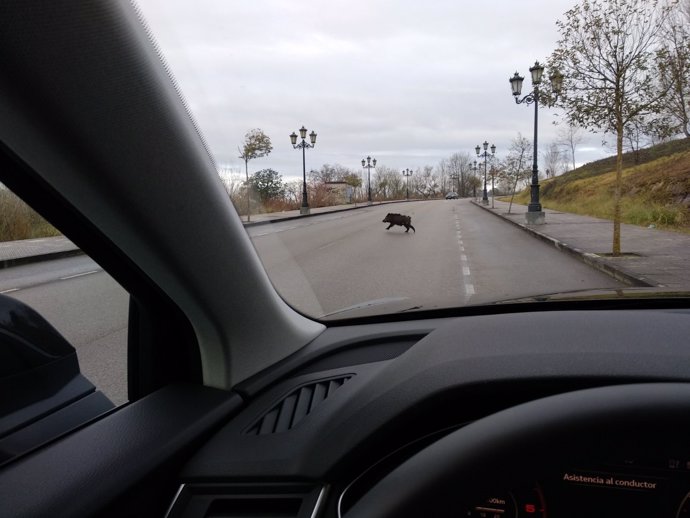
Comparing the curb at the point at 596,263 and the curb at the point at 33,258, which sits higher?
the curb at the point at 33,258

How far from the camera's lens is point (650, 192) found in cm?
2362

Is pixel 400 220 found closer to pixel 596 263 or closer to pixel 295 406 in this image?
pixel 596 263

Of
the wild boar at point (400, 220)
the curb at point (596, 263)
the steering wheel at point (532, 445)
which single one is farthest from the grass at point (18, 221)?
the wild boar at point (400, 220)

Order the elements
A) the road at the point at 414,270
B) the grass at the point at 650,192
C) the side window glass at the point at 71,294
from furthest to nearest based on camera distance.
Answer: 1. the grass at the point at 650,192
2. the road at the point at 414,270
3. the side window glass at the point at 71,294

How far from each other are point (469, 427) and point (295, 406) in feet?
2.30

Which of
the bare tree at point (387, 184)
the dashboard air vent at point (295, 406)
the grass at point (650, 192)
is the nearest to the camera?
the dashboard air vent at point (295, 406)

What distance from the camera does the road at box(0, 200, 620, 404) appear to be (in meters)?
2.33

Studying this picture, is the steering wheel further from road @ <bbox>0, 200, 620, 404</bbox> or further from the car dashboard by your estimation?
road @ <bbox>0, 200, 620, 404</bbox>

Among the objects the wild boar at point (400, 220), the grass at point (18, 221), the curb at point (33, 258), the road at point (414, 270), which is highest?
the grass at point (18, 221)

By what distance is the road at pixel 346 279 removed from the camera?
7.66ft

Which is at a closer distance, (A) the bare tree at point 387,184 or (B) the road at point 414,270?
(B) the road at point 414,270

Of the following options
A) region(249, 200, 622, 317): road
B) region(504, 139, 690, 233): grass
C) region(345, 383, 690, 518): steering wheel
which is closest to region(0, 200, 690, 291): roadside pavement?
region(249, 200, 622, 317): road

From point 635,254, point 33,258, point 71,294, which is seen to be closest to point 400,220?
point 635,254

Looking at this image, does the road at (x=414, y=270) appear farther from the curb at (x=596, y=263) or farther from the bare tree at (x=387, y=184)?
the bare tree at (x=387, y=184)
